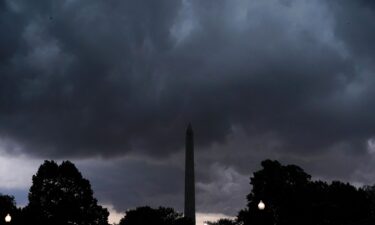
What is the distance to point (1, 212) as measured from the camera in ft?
242

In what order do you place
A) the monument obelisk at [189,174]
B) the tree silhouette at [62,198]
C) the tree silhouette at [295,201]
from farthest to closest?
the tree silhouette at [295,201] → the monument obelisk at [189,174] → the tree silhouette at [62,198]

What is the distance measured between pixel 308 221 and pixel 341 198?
9.94 meters

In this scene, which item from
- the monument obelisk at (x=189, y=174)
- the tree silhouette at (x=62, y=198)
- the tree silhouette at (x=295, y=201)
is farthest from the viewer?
the tree silhouette at (x=295, y=201)

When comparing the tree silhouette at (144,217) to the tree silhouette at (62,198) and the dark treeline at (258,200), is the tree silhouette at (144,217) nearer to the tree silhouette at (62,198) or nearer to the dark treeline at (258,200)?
the dark treeline at (258,200)

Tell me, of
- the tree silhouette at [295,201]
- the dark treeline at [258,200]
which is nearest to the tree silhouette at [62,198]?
the dark treeline at [258,200]

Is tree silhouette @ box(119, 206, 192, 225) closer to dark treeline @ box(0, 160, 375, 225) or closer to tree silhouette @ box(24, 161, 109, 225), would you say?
dark treeline @ box(0, 160, 375, 225)

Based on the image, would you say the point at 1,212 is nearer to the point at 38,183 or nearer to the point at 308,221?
the point at 38,183

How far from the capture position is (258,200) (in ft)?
247

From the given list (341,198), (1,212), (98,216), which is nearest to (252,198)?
(341,198)

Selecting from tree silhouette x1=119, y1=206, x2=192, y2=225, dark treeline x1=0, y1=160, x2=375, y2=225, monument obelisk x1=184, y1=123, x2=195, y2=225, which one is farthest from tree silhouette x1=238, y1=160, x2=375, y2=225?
tree silhouette x1=119, y1=206, x2=192, y2=225

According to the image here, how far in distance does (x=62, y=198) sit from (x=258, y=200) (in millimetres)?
31780

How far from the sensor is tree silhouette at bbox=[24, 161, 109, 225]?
69562 mm

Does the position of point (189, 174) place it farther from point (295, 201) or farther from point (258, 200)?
point (295, 201)

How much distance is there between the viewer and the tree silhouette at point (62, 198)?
69.6 m
